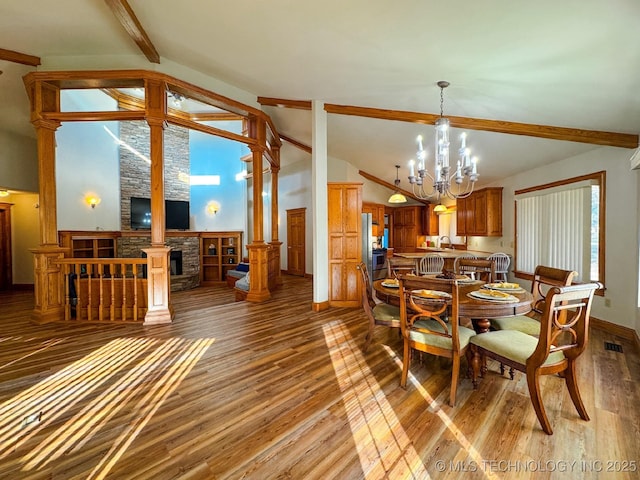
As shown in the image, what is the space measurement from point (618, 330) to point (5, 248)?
11.3 metres

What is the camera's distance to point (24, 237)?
637 cm

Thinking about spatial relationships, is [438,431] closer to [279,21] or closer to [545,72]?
[545,72]

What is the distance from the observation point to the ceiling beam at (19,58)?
356 centimetres

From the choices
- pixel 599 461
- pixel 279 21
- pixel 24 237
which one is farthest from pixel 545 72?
pixel 24 237

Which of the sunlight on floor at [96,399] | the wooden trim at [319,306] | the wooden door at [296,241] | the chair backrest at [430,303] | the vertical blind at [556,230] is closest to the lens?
the sunlight on floor at [96,399]

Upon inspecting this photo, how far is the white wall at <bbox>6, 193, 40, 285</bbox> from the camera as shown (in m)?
6.32

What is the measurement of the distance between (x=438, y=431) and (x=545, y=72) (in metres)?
3.27

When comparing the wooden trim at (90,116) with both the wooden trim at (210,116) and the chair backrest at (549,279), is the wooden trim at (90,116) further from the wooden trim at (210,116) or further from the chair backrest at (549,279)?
the chair backrest at (549,279)

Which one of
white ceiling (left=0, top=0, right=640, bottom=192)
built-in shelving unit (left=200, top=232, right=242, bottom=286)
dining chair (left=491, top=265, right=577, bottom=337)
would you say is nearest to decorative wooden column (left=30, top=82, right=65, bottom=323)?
white ceiling (left=0, top=0, right=640, bottom=192)

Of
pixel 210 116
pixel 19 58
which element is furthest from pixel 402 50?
pixel 210 116

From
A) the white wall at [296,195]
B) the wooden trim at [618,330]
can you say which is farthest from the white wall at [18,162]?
the wooden trim at [618,330]

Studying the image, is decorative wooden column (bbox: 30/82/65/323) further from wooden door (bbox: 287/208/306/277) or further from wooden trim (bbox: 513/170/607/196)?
wooden trim (bbox: 513/170/607/196)

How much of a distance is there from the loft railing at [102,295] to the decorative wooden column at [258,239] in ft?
5.66

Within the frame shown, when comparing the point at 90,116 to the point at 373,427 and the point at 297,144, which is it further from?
the point at 373,427
